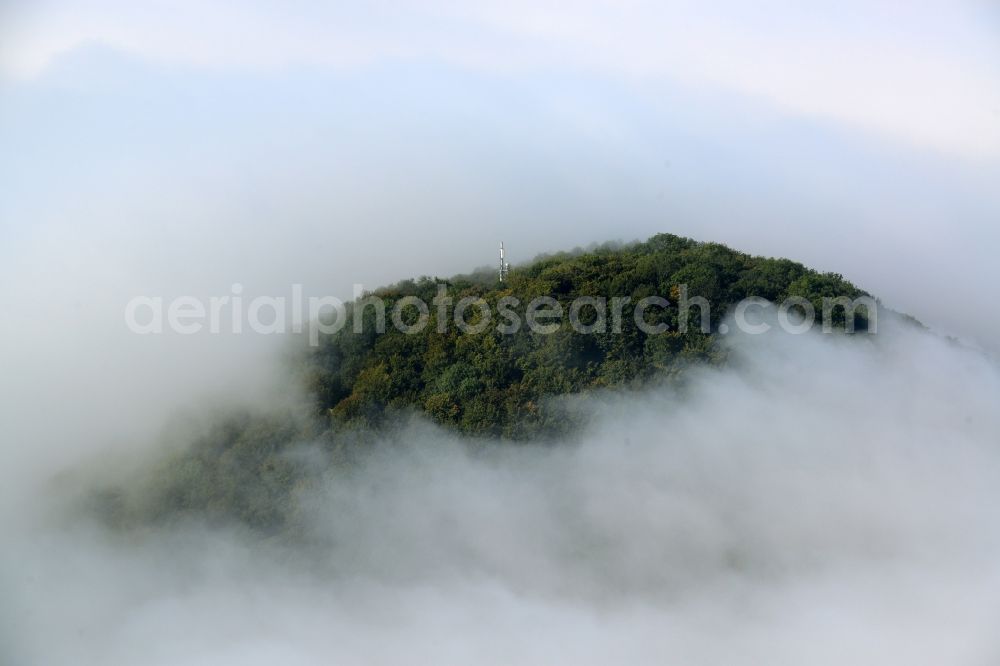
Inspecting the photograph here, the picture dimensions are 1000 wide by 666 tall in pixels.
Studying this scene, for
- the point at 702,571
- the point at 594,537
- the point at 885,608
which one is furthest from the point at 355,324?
the point at 885,608

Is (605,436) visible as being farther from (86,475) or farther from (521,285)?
(86,475)

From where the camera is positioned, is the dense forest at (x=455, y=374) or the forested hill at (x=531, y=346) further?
the forested hill at (x=531, y=346)

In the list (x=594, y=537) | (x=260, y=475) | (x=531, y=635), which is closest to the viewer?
(x=531, y=635)

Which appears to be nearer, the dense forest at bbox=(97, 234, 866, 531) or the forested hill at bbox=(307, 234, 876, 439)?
the dense forest at bbox=(97, 234, 866, 531)
